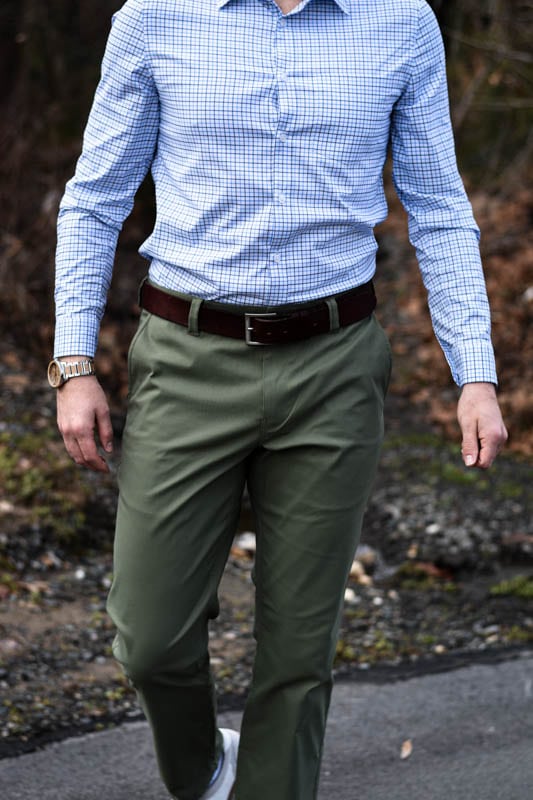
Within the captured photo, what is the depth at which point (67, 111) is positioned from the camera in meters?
9.50

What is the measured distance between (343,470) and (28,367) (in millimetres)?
4650

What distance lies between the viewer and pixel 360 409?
8.52 feet

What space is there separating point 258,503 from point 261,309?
45 centimetres

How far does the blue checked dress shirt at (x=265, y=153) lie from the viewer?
2439 millimetres

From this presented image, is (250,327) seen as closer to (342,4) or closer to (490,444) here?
(490,444)

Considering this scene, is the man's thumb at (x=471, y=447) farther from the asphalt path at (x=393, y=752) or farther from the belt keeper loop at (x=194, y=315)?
the asphalt path at (x=393, y=752)

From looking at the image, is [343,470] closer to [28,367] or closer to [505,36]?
[28,367]

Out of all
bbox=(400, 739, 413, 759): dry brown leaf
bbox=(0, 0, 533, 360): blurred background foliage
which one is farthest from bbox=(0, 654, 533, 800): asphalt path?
bbox=(0, 0, 533, 360): blurred background foliage

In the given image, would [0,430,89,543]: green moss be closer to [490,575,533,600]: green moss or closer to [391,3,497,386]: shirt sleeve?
[490,575,533,600]: green moss

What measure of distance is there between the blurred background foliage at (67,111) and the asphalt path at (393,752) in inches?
160

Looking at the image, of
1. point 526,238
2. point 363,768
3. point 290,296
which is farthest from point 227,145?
point 526,238

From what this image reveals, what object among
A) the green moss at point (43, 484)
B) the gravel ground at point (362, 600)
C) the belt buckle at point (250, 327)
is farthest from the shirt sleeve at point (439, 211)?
the green moss at point (43, 484)

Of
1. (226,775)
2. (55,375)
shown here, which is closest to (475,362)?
(55,375)

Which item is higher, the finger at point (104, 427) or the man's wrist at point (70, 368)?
the man's wrist at point (70, 368)
